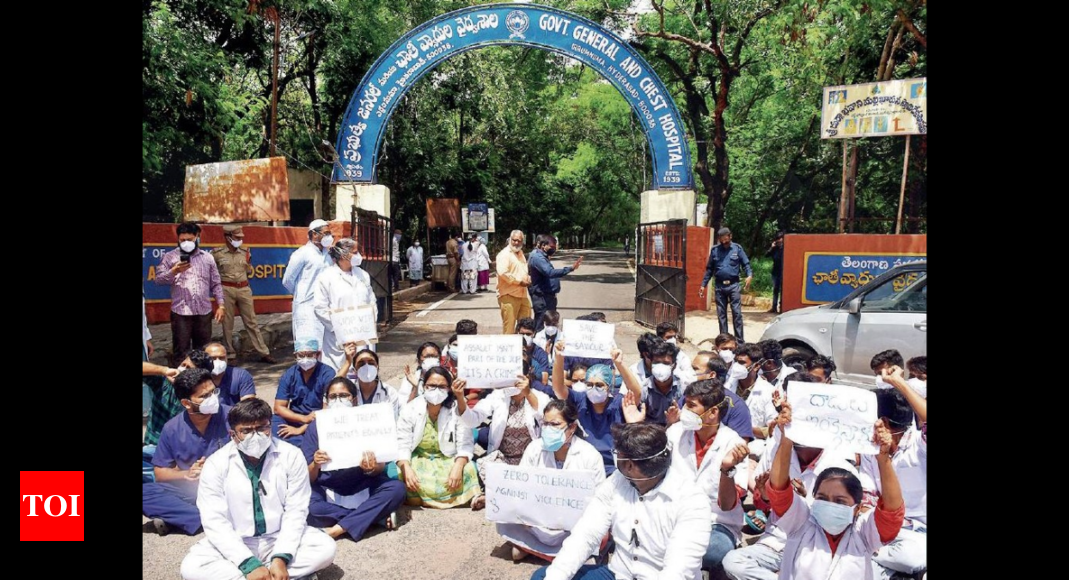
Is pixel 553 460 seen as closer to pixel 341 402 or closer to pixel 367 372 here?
pixel 341 402

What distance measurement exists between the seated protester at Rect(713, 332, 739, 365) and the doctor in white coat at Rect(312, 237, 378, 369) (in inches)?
127

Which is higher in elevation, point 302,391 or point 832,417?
point 832,417

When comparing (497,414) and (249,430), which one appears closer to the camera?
(249,430)

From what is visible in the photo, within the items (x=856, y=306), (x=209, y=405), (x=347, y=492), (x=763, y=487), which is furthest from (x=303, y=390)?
(x=856, y=306)

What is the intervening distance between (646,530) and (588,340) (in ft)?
8.16

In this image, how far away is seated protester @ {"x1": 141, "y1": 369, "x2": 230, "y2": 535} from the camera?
15.7ft

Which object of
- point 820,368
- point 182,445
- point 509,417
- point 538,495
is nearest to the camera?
point 538,495

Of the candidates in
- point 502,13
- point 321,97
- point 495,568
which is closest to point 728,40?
point 502,13

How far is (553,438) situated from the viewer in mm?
4434

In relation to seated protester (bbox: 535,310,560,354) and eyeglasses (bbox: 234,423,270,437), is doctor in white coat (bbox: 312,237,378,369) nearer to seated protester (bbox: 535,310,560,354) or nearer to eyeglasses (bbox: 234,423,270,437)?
seated protester (bbox: 535,310,560,354)

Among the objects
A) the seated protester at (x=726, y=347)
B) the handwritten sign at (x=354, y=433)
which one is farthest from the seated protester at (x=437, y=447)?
the seated protester at (x=726, y=347)

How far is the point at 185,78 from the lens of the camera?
941cm

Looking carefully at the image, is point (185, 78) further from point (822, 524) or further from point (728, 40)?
point (728, 40)
